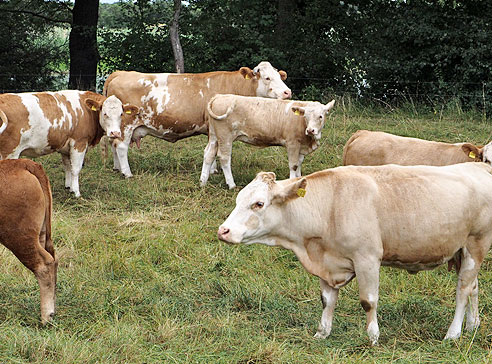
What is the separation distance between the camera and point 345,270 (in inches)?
215

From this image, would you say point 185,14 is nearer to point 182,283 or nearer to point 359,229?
point 182,283

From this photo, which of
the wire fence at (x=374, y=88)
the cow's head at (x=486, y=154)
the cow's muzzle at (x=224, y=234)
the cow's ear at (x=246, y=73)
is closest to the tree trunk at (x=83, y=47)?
the wire fence at (x=374, y=88)

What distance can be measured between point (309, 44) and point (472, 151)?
459 inches

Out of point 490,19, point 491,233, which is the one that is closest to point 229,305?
point 491,233

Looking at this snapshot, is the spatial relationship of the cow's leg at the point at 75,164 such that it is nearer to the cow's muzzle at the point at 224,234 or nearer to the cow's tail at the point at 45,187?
the cow's tail at the point at 45,187

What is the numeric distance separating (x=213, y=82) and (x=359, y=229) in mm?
7022

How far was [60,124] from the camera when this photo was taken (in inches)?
386

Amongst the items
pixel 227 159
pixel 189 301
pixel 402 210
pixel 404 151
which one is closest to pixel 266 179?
pixel 402 210

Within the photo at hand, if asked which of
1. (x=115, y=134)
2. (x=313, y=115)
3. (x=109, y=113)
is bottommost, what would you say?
(x=115, y=134)

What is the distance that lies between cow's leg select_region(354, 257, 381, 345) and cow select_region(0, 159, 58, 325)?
2.59 m

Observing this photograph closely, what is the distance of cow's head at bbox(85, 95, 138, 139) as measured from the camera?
10.3 meters

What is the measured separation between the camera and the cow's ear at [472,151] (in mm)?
7902

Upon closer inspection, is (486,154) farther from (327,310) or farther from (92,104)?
(92,104)

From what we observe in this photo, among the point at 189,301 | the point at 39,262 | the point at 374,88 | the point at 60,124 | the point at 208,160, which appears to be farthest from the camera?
the point at 374,88
